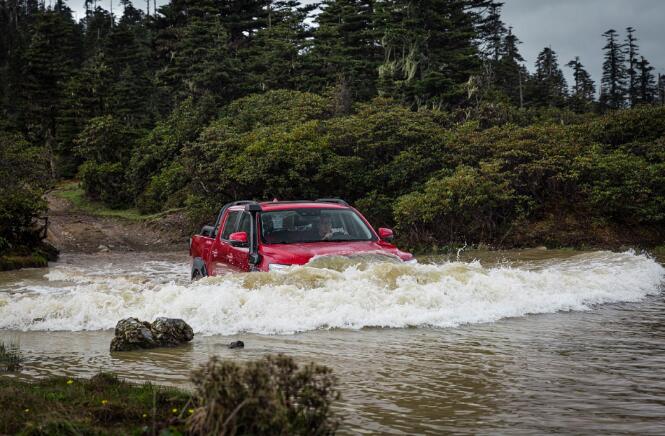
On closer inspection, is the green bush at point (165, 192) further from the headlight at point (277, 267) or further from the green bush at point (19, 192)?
the headlight at point (277, 267)

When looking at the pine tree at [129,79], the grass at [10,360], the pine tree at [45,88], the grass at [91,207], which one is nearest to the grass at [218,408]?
the grass at [10,360]

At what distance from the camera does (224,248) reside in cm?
1118

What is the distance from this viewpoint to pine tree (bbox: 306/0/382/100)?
137 feet

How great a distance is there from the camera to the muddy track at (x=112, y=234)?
2962 centimetres

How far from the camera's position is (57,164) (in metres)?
50.7

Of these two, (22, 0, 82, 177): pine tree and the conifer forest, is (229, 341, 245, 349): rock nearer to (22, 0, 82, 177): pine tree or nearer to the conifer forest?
the conifer forest

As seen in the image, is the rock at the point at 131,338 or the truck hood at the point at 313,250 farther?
the truck hood at the point at 313,250

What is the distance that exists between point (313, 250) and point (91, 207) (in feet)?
113

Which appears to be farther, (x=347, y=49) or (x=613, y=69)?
(x=613, y=69)

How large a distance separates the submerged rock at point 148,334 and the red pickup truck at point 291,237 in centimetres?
206

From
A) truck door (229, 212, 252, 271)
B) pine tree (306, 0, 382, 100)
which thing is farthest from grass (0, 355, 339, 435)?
pine tree (306, 0, 382, 100)

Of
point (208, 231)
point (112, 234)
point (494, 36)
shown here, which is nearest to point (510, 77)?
point (494, 36)

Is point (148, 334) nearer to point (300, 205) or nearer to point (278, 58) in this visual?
point (300, 205)

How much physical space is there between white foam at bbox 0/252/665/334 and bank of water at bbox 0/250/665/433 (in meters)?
0.02
